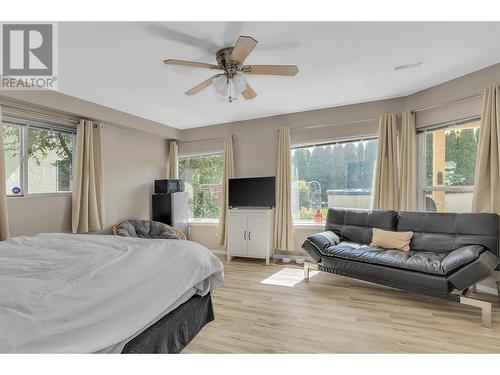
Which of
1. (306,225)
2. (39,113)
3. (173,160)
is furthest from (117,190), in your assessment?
(306,225)

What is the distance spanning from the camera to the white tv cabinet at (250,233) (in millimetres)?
4391

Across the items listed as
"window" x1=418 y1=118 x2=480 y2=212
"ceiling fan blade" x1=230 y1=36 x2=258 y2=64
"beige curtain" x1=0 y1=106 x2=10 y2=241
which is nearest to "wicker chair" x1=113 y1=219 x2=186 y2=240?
"beige curtain" x1=0 y1=106 x2=10 y2=241

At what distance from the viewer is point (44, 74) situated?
277 cm

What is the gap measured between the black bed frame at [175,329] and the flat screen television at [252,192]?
2.63m

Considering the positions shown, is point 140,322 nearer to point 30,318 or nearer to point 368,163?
point 30,318

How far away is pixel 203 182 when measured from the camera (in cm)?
547

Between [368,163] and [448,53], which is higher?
[448,53]

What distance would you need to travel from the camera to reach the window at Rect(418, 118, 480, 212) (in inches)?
128

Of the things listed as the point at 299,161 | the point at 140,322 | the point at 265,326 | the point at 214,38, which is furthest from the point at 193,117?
the point at 140,322

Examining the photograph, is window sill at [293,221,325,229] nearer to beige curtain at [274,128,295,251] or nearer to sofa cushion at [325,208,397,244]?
beige curtain at [274,128,295,251]

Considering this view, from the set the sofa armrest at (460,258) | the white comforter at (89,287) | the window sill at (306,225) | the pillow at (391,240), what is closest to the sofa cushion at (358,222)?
the pillow at (391,240)

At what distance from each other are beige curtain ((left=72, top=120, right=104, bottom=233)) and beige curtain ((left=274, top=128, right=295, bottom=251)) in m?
2.81

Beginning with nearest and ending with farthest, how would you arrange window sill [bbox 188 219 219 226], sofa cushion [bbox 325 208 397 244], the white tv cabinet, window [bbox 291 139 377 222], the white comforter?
the white comforter → sofa cushion [bbox 325 208 397 244] → window [bbox 291 139 377 222] → the white tv cabinet → window sill [bbox 188 219 219 226]

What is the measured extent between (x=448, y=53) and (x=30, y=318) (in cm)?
367
